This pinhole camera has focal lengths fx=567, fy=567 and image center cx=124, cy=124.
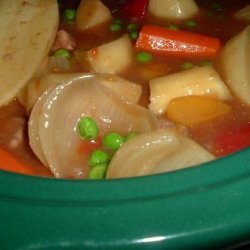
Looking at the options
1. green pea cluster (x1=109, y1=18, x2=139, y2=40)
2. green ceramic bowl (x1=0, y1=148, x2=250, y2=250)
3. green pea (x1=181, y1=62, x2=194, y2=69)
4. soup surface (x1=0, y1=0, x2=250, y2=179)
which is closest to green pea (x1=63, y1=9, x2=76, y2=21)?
soup surface (x1=0, y1=0, x2=250, y2=179)

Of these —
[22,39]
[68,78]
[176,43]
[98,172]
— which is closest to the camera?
[98,172]

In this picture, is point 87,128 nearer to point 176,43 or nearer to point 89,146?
point 89,146

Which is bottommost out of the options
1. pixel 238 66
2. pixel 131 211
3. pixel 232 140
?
pixel 232 140

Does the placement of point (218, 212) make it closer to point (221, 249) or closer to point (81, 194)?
point (221, 249)

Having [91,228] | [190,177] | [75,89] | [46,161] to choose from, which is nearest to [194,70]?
[75,89]

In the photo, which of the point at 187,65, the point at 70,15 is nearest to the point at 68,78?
the point at 187,65
